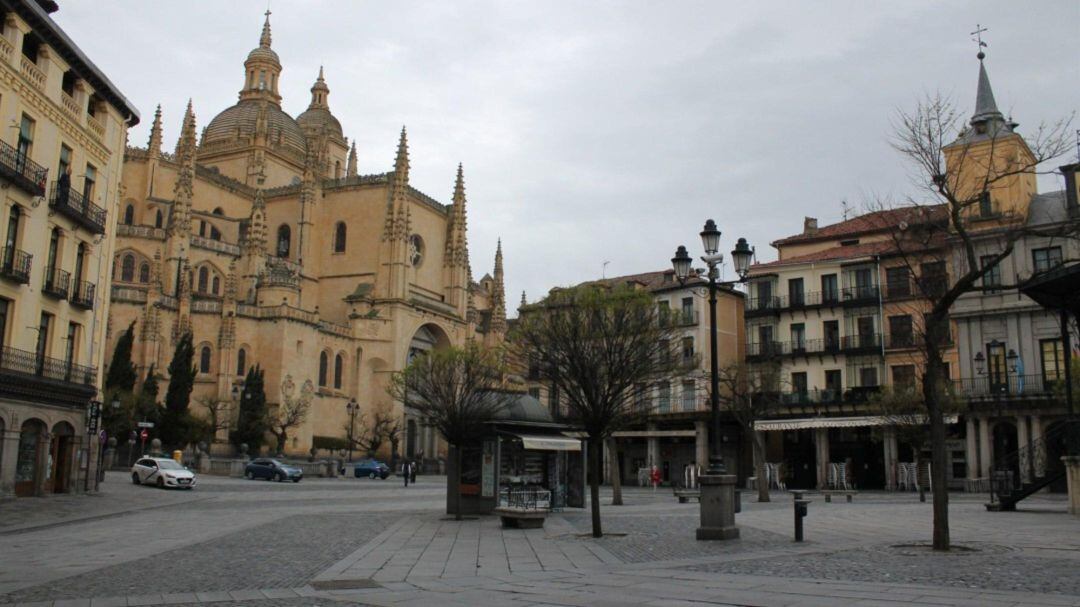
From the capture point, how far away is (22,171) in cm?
2452

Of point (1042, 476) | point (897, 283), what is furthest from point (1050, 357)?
point (1042, 476)

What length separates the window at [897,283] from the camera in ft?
149

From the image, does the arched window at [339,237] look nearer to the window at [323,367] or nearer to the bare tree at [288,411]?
the window at [323,367]

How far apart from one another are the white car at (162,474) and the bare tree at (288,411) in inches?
827

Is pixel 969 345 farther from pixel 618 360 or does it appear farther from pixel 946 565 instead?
pixel 946 565

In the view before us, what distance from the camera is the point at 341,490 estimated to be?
1580 inches

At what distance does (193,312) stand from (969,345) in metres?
46.7

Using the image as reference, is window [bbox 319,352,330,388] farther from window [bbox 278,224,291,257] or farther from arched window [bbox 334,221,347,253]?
window [bbox 278,224,291,257]

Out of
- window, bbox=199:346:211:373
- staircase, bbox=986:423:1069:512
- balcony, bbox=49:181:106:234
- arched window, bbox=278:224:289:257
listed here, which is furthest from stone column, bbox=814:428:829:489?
arched window, bbox=278:224:289:257

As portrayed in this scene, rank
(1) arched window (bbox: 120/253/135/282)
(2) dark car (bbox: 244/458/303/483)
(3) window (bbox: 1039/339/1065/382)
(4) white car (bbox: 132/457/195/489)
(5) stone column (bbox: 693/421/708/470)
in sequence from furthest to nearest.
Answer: (1) arched window (bbox: 120/253/135/282), (5) stone column (bbox: 693/421/708/470), (2) dark car (bbox: 244/458/303/483), (3) window (bbox: 1039/339/1065/382), (4) white car (bbox: 132/457/195/489)

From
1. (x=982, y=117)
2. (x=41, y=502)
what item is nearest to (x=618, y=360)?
(x=41, y=502)

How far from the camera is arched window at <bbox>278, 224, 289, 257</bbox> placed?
76.8 meters

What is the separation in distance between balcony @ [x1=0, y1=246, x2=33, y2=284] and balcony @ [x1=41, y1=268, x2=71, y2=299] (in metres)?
1.22

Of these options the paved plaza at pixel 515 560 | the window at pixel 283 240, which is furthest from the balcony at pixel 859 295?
the window at pixel 283 240
